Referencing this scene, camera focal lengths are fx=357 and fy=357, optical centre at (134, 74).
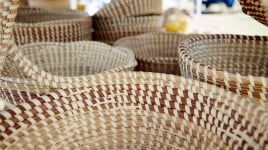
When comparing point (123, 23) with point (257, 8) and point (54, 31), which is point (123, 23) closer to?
point (54, 31)

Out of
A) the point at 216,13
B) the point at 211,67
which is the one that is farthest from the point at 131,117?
the point at 216,13

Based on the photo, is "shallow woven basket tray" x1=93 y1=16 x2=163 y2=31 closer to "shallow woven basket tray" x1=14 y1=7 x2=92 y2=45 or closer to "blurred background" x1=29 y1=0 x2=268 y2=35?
"shallow woven basket tray" x1=14 y1=7 x2=92 y2=45

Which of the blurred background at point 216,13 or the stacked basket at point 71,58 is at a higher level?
the stacked basket at point 71,58

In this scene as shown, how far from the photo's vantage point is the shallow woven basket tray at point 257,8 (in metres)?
0.42

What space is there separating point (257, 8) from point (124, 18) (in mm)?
511

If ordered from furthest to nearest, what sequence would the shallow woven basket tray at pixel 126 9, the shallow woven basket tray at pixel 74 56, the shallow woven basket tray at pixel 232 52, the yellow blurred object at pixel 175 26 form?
1. the yellow blurred object at pixel 175 26
2. the shallow woven basket tray at pixel 126 9
3. the shallow woven basket tray at pixel 74 56
4. the shallow woven basket tray at pixel 232 52

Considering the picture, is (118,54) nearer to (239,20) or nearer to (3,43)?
(3,43)

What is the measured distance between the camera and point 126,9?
2.94ft

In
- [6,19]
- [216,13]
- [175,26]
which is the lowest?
[216,13]

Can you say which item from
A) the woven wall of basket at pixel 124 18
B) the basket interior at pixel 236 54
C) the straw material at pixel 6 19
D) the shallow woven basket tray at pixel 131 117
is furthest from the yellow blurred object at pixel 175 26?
the straw material at pixel 6 19

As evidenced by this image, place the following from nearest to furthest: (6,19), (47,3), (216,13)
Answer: (6,19) → (47,3) → (216,13)

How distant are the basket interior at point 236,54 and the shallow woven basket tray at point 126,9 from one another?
11.9 inches

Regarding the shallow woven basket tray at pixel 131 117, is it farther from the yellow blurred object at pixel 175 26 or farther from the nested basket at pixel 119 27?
the yellow blurred object at pixel 175 26

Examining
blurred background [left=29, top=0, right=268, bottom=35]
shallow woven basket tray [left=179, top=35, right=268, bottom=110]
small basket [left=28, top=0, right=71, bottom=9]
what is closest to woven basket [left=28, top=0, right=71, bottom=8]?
small basket [left=28, top=0, right=71, bottom=9]
